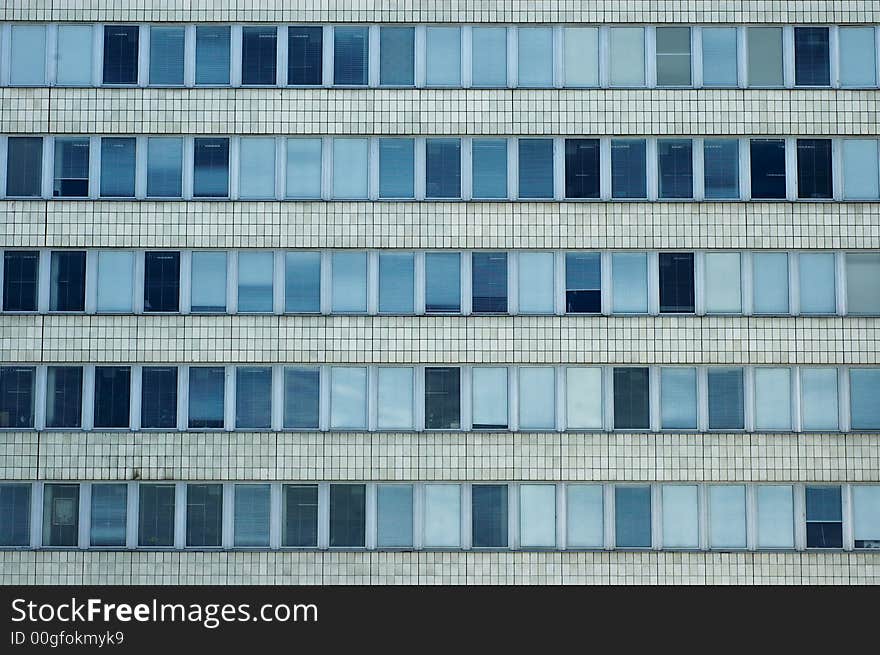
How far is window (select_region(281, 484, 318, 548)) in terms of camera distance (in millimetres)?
30672

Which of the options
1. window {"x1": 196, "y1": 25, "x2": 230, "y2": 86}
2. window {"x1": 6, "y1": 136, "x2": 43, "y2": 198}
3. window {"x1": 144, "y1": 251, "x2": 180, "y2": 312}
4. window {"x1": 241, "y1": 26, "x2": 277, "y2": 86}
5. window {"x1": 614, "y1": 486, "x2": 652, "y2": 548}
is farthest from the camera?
window {"x1": 196, "y1": 25, "x2": 230, "y2": 86}

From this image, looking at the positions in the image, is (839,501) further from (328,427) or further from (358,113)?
(358,113)

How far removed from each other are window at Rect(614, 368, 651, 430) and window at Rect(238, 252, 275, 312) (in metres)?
9.61

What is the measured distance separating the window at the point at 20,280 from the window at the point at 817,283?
814 inches

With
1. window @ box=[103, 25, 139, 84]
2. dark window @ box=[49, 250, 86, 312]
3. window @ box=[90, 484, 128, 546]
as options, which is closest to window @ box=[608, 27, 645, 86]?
window @ box=[103, 25, 139, 84]

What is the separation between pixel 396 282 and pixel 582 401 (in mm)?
5930

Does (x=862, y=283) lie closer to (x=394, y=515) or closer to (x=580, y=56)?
(x=580, y=56)

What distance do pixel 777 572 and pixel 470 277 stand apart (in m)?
11.3

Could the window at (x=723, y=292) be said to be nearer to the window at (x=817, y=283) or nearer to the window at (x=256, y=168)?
the window at (x=817, y=283)

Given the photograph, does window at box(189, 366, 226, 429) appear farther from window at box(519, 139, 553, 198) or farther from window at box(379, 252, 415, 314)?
window at box(519, 139, 553, 198)

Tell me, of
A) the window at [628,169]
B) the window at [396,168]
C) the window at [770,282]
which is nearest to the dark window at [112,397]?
the window at [396,168]

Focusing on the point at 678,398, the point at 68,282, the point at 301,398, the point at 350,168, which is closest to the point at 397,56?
the point at 350,168

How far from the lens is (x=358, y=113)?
31.3 meters
